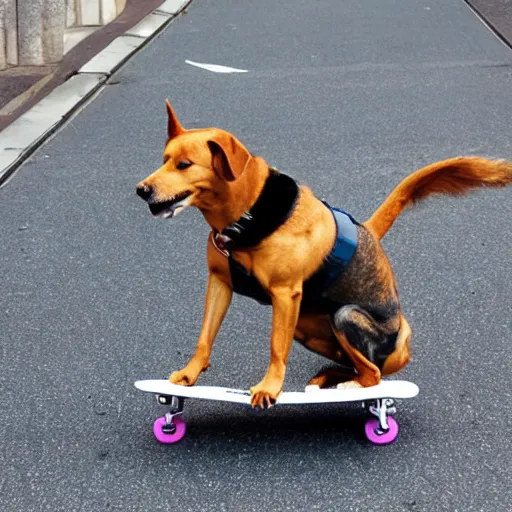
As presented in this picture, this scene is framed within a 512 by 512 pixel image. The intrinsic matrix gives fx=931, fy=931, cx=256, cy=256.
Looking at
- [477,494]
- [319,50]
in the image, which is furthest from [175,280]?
[319,50]

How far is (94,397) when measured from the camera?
356 centimetres

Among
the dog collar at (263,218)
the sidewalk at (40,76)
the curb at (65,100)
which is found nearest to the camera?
the dog collar at (263,218)

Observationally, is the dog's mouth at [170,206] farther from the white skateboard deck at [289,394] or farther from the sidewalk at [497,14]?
the sidewalk at [497,14]

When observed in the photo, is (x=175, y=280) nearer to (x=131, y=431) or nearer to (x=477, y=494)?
(x=131, y=431)

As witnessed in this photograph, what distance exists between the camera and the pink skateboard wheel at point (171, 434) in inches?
127

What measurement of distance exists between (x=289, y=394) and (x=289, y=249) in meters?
0.50

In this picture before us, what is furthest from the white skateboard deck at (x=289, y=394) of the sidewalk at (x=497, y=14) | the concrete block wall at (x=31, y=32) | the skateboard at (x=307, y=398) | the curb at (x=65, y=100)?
the sidewalk at (x=497, y=14)

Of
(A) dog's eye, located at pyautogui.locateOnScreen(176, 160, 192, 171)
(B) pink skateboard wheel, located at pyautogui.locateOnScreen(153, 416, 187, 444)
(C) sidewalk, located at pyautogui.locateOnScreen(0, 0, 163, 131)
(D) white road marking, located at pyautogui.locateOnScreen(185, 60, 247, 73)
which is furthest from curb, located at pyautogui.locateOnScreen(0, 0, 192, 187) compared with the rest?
(A) dog's eye, located at pyautogui.locateOnScreen(176, 160, 192, 171)

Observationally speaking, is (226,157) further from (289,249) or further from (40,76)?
(40,76)

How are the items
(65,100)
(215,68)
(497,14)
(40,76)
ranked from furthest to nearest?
(497,14) < (215,68) < (40,76) < (65,100)

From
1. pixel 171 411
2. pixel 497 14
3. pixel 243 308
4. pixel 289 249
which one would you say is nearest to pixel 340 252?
pixel 289 249

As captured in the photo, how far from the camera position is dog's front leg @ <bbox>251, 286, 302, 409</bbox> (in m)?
2.91

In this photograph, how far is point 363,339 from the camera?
3074 mm

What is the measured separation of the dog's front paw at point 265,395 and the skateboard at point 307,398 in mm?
30
